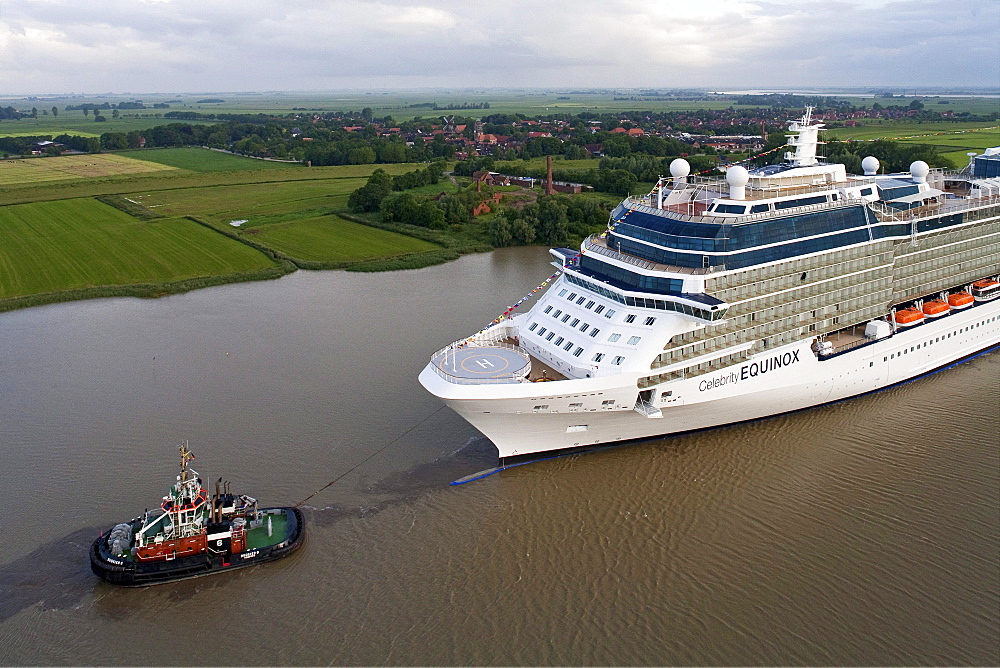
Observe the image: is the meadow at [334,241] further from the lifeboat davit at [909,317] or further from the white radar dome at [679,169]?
the lifeboat davit at [909,317]

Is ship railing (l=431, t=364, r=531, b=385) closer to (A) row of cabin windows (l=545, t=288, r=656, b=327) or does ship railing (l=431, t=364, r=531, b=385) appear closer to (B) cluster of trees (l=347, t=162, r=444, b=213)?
(A) row of cabin windows (l=545, t=288, r=656, b=327)

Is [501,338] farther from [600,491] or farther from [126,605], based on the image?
[126,605]

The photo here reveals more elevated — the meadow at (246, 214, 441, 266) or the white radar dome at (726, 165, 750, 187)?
the white radar dome at (726, 165, 750, 187)

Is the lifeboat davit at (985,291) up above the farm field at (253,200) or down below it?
below

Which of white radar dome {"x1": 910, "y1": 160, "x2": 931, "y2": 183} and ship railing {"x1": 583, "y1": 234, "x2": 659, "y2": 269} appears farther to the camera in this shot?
white radar dome {"x1": 910, "y1": 160, "x2": 931, "y2": 183}

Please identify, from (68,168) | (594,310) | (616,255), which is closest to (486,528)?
(594,310)

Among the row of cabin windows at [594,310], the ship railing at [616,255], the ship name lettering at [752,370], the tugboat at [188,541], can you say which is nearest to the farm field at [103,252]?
the row of cabin windows at [594,310]

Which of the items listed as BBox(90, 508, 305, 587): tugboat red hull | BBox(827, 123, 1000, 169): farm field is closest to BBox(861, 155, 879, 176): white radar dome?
BBox(90, 508, 305, 587): tugboat red hull
